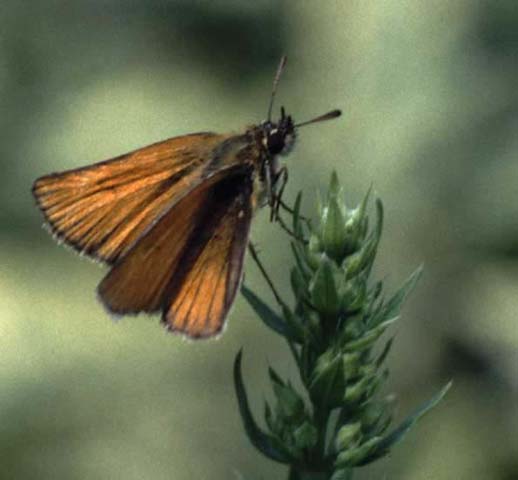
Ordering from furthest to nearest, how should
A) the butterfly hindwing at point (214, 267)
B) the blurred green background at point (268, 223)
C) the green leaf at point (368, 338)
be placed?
1. the blurred green background at point (268, 223)
2. the butterfly hindwing at point (214, 267)
3. the green leaf at point (368, 338)

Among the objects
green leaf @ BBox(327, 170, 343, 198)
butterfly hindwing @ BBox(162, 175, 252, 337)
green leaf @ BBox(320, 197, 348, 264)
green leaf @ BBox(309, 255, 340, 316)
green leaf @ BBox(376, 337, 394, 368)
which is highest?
green leaf @ BBox(327, 170, 343, 198)

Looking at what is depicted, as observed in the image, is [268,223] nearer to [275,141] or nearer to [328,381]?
[275,141]

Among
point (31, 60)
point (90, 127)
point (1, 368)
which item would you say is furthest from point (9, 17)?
point (1, 368)

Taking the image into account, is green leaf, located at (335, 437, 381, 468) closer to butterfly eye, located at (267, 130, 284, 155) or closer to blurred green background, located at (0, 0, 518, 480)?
butterfly eye, located at (267, 130, 284, 155)

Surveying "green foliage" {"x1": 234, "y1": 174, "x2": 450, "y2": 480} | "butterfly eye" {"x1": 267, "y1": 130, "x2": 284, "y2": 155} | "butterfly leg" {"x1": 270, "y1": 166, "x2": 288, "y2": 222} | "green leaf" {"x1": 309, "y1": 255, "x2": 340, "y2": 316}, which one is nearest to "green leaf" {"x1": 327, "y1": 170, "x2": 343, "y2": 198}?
"green foliage" {"x1": 234, "y1": 174, "x2": 450, "y2": 480}

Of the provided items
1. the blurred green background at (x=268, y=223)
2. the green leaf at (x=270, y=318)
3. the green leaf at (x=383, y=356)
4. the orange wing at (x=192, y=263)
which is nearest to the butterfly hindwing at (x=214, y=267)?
the orange wing at (x=192, y=263)

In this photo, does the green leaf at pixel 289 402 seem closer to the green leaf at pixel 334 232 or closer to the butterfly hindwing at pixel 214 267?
the green leaf at pixel 334 232

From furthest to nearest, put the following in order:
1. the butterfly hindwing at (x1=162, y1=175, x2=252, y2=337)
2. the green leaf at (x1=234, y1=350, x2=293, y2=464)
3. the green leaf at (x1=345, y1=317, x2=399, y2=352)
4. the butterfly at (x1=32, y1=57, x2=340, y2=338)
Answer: the butterfly at (x1=32, y1=57, x2=340, y2=338) → the butterfly hindwing at (x1=162, y1=175, x2=252, y2=337) → the green leaf at (x1=234, y1=350, x2=293, y2=464) → the green leaf at (x1=345, y1=317, x2=399, y2=352)
